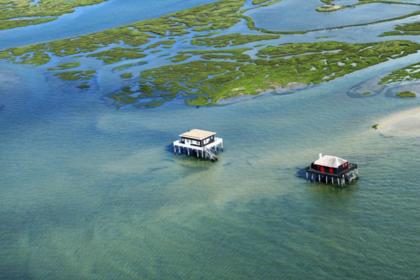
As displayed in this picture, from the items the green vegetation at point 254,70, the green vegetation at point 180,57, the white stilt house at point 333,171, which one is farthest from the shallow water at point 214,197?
the green vegetation at point 180,57

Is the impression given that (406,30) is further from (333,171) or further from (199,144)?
(333,171)

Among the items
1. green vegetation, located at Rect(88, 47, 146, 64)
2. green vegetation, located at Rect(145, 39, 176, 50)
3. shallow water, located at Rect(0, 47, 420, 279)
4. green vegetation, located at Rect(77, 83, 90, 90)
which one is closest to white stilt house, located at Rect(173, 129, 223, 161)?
shallow water, located at Rect(0, 47, 420, 279)

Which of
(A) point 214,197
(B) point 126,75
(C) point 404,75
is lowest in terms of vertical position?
(A) point 214,197

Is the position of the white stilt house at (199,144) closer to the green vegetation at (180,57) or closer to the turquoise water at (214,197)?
the turquoise water at (214,197)

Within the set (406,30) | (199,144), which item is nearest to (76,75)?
(199,144)

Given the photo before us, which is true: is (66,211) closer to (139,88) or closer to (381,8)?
(139,88)

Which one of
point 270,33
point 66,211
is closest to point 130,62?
point 270,33
